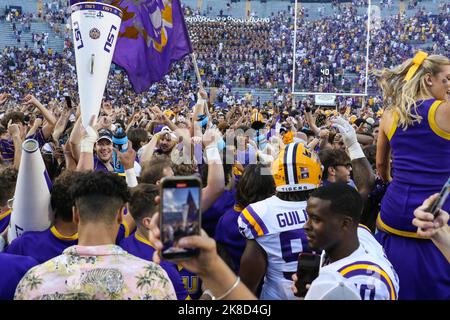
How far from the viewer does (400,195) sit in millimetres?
3238

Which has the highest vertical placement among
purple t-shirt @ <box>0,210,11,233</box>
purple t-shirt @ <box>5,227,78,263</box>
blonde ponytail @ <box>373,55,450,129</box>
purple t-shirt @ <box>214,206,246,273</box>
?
blonde ponytail @ <box>373,55,450,129</box>

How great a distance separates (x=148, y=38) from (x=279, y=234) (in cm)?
498

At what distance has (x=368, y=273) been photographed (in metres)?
2.36

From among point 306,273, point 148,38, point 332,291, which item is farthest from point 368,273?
point 148,38

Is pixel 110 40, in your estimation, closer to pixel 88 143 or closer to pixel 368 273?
pixel 88 143

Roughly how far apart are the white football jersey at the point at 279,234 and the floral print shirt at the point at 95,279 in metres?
0.99

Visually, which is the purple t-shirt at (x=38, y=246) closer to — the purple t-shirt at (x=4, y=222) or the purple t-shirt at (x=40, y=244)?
the purple t-shirt at (x=40, y=244)

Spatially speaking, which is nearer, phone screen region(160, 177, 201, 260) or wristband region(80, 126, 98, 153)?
phone screen region(160, 177, 201, 260)

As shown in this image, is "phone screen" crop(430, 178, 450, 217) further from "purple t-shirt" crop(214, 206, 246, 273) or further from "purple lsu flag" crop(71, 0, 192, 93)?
"purple lsu flag" crop(71, 0, 192, 93)

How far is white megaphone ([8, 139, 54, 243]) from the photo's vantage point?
274 centimetres

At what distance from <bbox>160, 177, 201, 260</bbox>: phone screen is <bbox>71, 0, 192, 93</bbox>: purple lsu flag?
19.8 ft

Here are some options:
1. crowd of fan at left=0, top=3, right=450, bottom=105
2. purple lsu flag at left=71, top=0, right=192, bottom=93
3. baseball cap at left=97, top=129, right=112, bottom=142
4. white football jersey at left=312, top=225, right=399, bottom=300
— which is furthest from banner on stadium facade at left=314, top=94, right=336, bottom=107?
white football jersey at left=312, top=225, right=399, bottom=300

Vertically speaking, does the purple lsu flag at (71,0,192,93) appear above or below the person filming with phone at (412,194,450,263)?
above

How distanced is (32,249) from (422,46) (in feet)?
122
